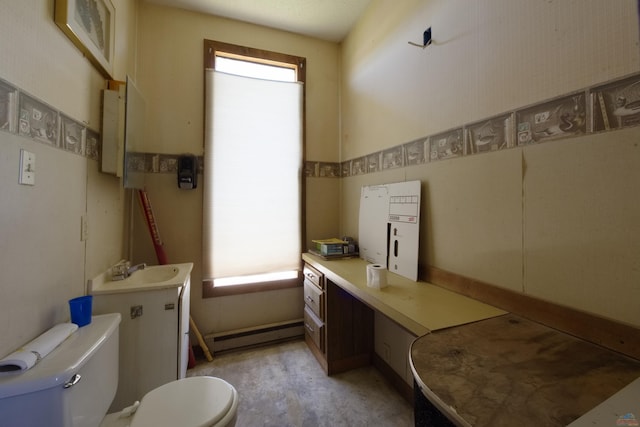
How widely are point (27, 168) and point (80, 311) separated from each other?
0.61m

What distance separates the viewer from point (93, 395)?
38.4 inches

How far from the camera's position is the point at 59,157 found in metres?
1.09

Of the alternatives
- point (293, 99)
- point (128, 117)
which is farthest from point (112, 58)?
point (293, 99)

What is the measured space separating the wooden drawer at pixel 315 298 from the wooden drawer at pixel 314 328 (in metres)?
0.05

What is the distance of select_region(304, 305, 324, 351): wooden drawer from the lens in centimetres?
197

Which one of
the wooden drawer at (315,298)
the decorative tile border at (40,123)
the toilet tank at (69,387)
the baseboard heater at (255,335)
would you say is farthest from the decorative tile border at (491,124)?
the baseboard heater at (255,335)

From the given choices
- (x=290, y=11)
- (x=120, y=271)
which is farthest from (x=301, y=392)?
(x=290, y=11)

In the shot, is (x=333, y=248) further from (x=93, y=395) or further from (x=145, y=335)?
(x=93, y=395)

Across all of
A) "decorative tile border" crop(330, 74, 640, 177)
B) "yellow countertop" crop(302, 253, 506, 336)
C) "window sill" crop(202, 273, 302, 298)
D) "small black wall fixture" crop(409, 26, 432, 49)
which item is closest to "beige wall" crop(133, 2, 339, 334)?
"window sill" crop(202, 273, 302, 298)

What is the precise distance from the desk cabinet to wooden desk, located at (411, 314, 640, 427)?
1054 millimetres

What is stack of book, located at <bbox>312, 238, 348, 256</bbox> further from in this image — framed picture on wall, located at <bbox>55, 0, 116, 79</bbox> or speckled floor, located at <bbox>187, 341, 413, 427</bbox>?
framed picture on wall, located at <bbox>55, 0, 116, 79</bbox>

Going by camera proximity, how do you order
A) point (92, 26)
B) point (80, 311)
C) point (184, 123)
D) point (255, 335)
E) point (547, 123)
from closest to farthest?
point (547, 123), point (80, 311), point (92, 26), point (184, 123), point (255, 335)

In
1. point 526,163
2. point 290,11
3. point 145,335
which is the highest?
point 290,11

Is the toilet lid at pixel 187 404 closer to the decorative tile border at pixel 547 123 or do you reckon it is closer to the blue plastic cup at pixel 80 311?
the blue plastic cup at pixel 80 311
